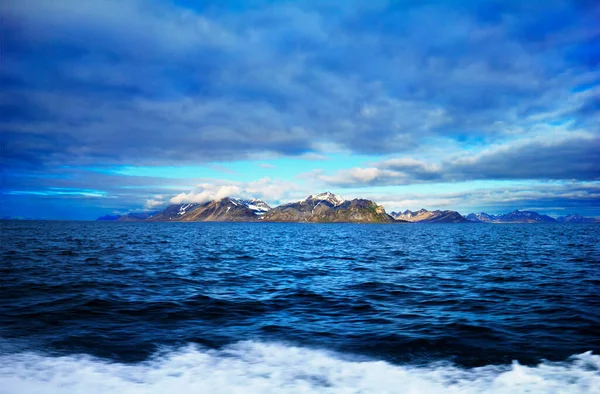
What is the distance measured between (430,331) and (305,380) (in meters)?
5.87

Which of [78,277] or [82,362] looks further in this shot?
[78,277]

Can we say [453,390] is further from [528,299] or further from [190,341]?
[528,299]

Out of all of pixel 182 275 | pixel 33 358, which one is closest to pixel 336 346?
pixel 33 358

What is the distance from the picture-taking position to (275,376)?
32.5 ft

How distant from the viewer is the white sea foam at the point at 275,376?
29.6 feet

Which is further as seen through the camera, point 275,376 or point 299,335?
point 299,335

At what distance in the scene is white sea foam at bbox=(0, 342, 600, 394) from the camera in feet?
29.6

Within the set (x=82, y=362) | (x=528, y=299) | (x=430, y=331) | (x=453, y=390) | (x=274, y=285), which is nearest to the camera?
(x=453, y=390)

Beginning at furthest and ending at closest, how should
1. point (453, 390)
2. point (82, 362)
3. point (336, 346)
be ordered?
point (336, 346), point (82, 362), point (453, 390)

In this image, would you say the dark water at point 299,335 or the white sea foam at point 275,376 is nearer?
the white sea foam at point 275,376

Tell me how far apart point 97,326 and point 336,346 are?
941cm

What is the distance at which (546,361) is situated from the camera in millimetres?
10414

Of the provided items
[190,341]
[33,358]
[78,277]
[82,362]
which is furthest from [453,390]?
[78,277]

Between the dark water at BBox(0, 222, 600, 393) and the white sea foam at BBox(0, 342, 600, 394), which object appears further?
the dark water at BBox(0, 222, 600, 393)
